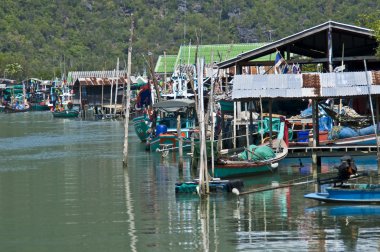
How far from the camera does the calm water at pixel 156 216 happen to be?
2881cm

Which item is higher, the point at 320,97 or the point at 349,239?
the point at 320,97

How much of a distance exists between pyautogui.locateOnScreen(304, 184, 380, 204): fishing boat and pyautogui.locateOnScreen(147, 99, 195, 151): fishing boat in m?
22.4

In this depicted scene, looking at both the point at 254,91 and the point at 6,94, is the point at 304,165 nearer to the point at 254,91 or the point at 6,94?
the point at 254,91

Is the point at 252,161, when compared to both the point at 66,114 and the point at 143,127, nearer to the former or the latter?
the point at 143,127

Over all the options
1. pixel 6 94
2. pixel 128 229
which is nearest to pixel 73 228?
pixel 128 229

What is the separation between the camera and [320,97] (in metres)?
43.8

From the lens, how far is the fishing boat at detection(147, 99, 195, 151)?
56156 mm

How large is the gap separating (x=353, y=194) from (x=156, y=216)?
6.03 m

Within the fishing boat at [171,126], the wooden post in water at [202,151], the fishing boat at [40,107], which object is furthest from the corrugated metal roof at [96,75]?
the wooden post in water at [202,151]

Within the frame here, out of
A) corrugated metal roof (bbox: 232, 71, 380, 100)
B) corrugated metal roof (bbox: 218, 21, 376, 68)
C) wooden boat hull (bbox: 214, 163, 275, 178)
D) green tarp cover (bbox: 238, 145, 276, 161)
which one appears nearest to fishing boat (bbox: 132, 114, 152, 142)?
corrugated metal roof (bbox: 218, 21, 376, 68)

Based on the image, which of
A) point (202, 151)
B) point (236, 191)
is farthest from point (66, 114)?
point (202, 151)

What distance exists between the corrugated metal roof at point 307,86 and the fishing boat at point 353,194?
10971mm

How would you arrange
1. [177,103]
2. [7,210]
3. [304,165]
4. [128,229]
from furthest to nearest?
1. [177,103]
2. [304,165]
3. [7,210]
4. [128,229]

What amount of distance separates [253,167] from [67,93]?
338 feet
